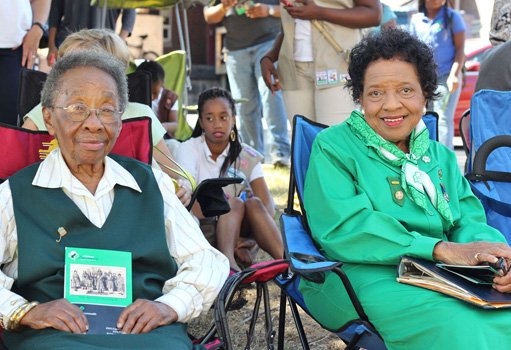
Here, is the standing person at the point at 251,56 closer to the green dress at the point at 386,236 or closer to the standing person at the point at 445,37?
the standing person at the point at 445,37

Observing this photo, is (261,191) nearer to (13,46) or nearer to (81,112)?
(13,46)

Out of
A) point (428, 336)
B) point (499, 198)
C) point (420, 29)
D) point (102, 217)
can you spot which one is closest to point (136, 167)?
point (102, 217)

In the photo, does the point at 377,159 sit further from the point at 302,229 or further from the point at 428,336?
the point at 428,336

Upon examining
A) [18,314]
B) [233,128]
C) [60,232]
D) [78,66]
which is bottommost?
[18,314]

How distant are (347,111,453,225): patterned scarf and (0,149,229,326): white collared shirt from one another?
74 cm

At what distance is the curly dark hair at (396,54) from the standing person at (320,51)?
1.62 m

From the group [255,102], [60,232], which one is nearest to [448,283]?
[60,232]

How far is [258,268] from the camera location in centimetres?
307

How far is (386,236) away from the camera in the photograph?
312cm

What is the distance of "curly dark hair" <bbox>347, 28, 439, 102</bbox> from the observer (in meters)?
3.46

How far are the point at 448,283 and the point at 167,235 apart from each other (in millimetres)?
981

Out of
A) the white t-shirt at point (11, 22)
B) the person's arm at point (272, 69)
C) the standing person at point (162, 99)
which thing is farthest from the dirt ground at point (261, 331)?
the standing person at point (162, 99)

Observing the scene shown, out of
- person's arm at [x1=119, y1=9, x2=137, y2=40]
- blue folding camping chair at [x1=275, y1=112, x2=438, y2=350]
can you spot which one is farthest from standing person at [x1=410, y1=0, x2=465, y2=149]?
blue folding camping chair at [x1=275, y1=112, x2=438, y2=350]

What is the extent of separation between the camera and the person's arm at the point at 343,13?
17.1 feet
